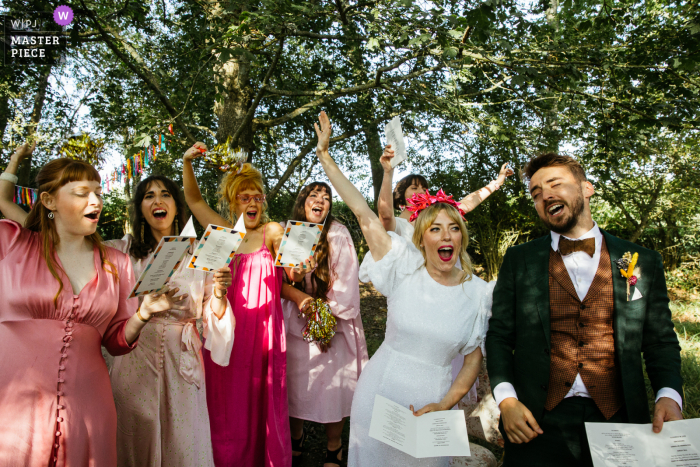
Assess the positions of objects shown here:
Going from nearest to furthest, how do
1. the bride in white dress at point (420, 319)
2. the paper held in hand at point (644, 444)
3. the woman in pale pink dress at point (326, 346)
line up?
1. the paper held in hand at point (644, 444)
2. the bride in white dress at point (420, 319)
3. the woman in pale pink dress at point (326, 346)

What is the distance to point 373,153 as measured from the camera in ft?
27.6

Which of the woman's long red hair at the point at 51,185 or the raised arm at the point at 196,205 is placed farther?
the raised arm at the point at 196,205

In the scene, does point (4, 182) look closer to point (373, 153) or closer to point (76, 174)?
point (76, 174)

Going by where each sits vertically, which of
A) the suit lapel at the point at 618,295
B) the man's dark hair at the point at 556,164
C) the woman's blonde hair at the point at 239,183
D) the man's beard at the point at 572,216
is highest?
the woman's blonde hair at the point at 239,183

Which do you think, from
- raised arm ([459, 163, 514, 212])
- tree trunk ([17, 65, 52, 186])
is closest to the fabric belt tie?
raised arm ([459, 163, 514, 212])

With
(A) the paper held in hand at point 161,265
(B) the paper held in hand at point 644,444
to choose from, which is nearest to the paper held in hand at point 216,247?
(A) the paper held in hand at point 161,265

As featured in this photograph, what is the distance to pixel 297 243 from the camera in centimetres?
248

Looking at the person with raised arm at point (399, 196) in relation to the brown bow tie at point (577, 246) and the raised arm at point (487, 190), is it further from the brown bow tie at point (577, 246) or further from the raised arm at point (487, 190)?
the brown bow tie at point (577, 246)

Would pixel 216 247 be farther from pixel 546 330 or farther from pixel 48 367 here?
pixel 546 330

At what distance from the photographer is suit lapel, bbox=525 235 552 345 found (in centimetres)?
190

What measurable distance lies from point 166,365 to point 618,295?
8.11ft

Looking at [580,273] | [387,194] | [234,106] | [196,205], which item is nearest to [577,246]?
[580,273]

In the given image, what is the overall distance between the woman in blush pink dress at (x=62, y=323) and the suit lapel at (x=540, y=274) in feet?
6.02

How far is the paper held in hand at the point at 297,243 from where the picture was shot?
8.06 ft
